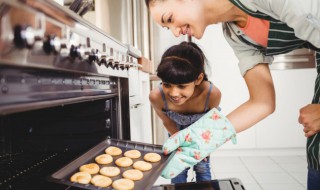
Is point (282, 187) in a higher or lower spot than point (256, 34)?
lower

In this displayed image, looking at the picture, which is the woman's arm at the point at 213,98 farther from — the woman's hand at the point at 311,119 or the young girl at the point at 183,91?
the woman's hand at the point at 311,119

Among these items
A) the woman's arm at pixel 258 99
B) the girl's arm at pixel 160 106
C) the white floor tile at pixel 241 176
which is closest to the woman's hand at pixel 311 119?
the woman's arm at pixel 258 99

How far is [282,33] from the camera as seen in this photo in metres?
0.96

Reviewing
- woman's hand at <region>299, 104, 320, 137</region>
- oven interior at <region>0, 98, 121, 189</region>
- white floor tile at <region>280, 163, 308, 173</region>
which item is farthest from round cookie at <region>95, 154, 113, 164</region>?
white floor tile at <region>280, 163, 308, 173</region>

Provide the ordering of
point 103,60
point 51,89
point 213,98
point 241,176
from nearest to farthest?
point 51,89
point 103,60
point 213,98
point 241,176

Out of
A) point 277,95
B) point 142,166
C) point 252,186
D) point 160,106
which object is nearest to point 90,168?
point 142,166

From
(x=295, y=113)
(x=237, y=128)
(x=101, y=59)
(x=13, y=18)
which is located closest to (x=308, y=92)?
(x=295, y=113)

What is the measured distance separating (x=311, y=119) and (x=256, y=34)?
37 cm

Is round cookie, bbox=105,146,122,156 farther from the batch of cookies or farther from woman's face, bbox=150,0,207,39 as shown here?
woman's face, bbox=150,0,207,39

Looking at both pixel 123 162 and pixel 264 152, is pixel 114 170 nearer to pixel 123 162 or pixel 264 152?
pixel 123 162

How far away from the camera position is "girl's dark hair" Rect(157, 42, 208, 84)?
5.31 feet

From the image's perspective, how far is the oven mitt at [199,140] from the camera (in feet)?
3.38

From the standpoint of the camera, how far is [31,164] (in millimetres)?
937

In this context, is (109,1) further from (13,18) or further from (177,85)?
(13,18)
